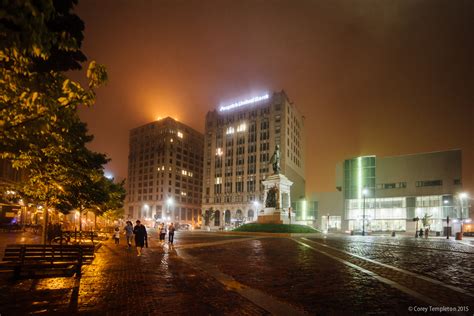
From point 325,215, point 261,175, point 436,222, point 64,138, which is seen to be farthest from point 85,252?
point 261,175

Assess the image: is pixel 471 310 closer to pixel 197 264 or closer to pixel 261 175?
pixel 197 264

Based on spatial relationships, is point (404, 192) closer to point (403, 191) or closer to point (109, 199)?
point (403, 191)

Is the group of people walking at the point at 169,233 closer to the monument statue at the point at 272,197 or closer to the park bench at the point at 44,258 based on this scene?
the park bench at the point at 44,258

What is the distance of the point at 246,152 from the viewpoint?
4675 inches

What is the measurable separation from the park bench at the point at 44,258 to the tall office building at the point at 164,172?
129 meters

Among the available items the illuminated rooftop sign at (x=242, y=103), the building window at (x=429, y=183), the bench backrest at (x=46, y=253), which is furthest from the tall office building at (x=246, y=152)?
the bench backrest at (x=46, y=253)

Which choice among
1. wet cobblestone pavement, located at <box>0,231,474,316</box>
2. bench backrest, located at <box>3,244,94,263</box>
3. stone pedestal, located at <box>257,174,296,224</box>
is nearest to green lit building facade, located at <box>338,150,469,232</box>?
stone pedestal, located at <box>257,174,296,224</box>

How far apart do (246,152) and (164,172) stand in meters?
44.6

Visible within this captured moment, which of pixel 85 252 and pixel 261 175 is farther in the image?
pixel 261 175

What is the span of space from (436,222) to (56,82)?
3394 inches

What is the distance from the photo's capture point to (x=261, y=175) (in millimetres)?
113062

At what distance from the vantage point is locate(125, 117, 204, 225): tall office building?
145375mm

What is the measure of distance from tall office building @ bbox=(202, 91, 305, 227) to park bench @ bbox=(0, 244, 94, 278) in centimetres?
9460

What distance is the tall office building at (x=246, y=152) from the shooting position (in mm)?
112750
